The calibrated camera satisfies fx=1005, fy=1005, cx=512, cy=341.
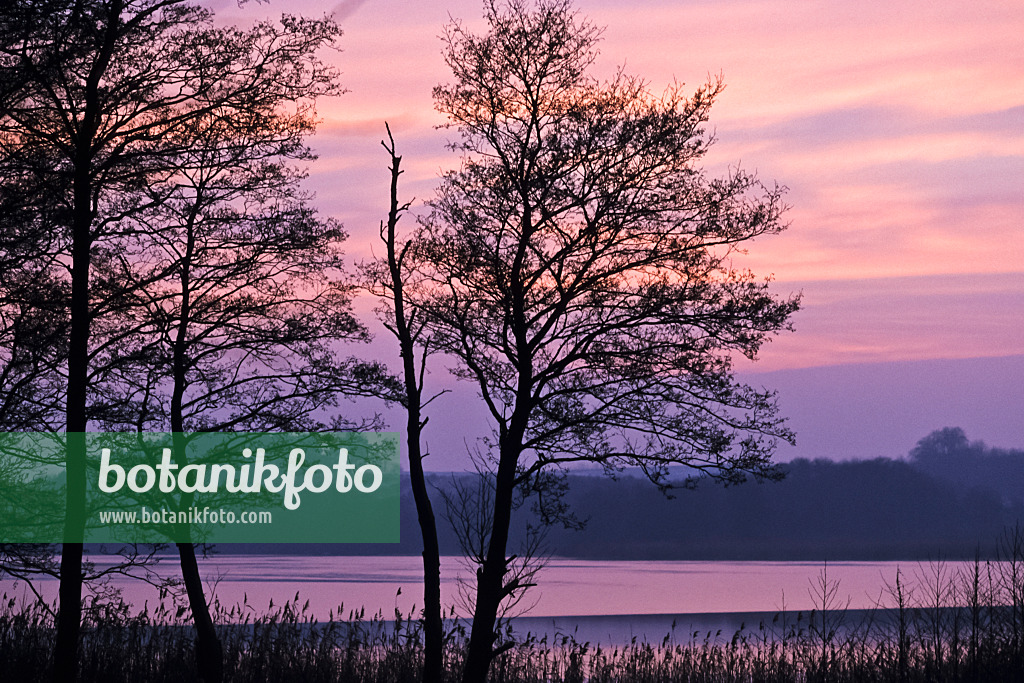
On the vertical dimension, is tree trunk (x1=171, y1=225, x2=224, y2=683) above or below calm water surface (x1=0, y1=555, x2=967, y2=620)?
above

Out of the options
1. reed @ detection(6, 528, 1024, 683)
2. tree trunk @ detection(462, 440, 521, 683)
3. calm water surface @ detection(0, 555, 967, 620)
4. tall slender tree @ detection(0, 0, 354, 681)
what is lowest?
calm water surface @ detection(0, 555, 967, 620)

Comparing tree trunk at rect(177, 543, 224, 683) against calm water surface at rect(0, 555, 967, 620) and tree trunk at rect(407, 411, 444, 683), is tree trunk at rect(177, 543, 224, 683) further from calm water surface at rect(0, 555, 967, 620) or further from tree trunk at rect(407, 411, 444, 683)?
calm water surface at rect(0, 555, 967, 620)

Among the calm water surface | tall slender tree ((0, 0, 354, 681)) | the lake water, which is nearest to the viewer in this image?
tall slender tree ((0, 0, 354, 681))

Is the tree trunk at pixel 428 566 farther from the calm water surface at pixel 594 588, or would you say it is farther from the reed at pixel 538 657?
the calm water surface at pixel 594 588

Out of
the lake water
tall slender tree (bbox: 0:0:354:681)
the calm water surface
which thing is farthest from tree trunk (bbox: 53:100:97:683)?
the calm water surface

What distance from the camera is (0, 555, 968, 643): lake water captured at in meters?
42.0

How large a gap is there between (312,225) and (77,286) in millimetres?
6906

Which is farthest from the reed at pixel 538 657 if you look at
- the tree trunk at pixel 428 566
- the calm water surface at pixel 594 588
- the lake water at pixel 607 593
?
the calm water surface at pixel 594 588

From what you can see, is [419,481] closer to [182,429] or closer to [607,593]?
[182,429]

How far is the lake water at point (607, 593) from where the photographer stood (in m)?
42.0

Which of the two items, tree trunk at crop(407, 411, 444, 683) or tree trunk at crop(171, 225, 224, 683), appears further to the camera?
tree trunk at crop(171, 225, 224, 683)

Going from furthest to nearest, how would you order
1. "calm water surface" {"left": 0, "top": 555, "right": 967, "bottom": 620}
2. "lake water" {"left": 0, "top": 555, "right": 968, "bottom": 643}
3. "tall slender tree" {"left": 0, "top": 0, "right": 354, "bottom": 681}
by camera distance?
"calm water surface" {"left": 0, "top": 555, "right": 967, "bottom": 620}, "lake water" {"left": 0, "top": 555, "right": 968, "bottom": 643}, "tall slender tree" {"left": 0, "top": 0, "right": 354, "bottom": 681}

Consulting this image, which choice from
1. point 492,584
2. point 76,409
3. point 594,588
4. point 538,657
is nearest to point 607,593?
point 594,588

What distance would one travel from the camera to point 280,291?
1994 centimetres
